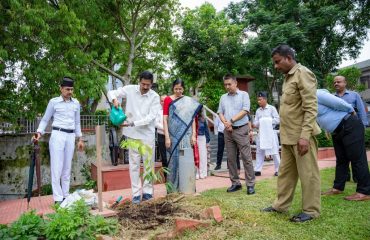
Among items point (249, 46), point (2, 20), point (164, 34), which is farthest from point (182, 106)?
point (249, 46)

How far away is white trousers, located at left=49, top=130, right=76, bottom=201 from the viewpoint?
4891 millimetres

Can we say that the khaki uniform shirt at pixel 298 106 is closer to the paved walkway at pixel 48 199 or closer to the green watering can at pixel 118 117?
the green watering can at pixel 118 117

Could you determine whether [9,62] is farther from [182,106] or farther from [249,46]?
[249,46]

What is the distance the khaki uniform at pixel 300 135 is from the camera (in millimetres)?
3568

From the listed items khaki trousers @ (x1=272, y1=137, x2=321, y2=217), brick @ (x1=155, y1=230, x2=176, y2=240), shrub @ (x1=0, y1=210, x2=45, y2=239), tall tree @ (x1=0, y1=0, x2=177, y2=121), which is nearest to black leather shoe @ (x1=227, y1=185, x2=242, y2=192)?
khaki trousers @ (x1=272, y1=137, x2=321, y2=217)

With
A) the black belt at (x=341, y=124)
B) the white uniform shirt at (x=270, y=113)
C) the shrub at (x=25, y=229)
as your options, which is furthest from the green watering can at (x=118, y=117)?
the white uniform shirt at (x=270, y=113)

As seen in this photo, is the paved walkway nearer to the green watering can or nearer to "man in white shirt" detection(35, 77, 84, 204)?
"man in white shirt" detection(35, 77, 84, 204)

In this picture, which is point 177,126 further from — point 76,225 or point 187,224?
point 76,225

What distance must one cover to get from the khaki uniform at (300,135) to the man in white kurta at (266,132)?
3276 mm

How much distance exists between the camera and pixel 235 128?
517 cm

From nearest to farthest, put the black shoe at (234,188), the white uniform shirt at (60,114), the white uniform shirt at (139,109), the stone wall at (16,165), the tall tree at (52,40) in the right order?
the white uniform shirt at (139,109), the white uniform shirt at (60,114), the black shoe at (234,188), the tall tree at (52,40), the stone wall at (16,165)

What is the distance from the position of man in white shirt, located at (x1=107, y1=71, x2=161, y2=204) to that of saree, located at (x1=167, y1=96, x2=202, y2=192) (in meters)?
0.32

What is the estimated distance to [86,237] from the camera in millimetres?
3096

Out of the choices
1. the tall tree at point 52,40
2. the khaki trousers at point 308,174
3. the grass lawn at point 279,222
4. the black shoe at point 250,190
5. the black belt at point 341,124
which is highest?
the tall tree at point 52,40
